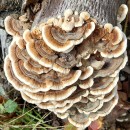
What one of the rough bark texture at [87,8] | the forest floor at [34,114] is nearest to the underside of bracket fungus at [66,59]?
the rough bark texture at [87,8]

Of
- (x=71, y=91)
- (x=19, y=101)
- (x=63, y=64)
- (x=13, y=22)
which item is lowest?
(x=19, y=101)

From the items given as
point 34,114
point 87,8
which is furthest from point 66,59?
point 34,114

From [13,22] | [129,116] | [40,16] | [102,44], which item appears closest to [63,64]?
[102,44]

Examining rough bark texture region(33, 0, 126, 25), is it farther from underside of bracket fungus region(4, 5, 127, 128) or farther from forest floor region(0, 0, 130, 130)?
forest floor region(0, 0, 130, 130)

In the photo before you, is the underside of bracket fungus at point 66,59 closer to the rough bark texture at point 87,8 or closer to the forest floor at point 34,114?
the rough bark texture at point 87,8

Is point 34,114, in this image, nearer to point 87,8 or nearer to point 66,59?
point 66,59

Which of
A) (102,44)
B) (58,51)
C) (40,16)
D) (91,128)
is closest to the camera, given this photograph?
(58,51)

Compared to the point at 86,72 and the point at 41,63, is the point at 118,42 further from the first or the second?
the point at 41,63
